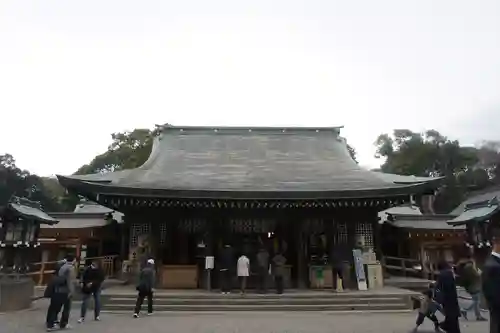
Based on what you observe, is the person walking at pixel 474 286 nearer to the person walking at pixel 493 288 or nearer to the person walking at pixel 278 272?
the person walking at pixel 278 272

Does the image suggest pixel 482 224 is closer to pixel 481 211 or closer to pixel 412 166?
pixel 481 211

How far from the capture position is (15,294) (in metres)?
13.0

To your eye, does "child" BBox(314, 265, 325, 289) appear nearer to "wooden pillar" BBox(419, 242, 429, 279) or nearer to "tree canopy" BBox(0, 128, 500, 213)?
"wooden pillar" BBox(419, 242, 429, 279)

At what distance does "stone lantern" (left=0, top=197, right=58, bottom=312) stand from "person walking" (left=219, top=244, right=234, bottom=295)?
6.00 metres

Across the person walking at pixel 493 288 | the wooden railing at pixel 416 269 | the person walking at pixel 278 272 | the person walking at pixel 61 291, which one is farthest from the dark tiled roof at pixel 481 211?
the person walking at pixel 61 291

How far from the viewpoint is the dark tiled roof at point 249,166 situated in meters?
15.9

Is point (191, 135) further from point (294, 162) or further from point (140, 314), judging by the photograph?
point (140, 314)

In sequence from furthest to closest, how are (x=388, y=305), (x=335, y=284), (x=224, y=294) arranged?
(x=335, y=284)
(x=224, y=294)
(x=388, y=305)

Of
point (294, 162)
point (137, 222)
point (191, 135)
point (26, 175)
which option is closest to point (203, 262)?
point (137, 222)

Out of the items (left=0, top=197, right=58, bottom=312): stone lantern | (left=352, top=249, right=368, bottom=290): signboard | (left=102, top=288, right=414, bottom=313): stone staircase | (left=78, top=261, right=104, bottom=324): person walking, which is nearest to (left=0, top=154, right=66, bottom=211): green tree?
(left=0, top=197, right=58, bottom=312): stone lantern

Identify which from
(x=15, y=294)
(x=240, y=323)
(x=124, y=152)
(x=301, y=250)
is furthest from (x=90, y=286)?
(x=124, y=152)

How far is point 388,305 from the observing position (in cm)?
1343

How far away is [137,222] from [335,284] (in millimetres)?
7546

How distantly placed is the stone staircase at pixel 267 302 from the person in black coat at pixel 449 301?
220 inches
